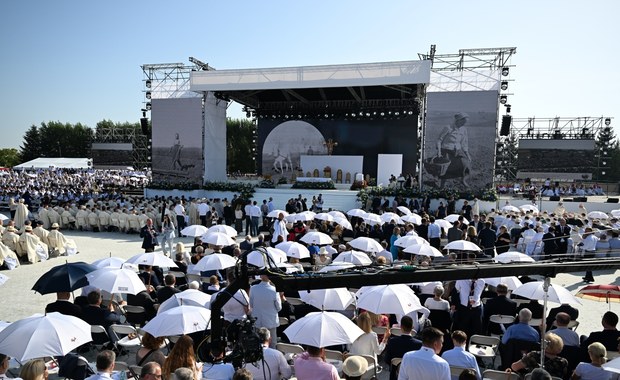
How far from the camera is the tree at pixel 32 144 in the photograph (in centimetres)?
6994

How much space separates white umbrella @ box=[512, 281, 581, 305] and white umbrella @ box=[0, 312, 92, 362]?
6281mm

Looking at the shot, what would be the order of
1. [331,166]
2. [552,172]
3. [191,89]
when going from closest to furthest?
[191,89], [331,166], [552,172]

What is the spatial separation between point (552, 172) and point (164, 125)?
138ft

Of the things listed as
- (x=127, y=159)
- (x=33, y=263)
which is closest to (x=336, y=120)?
(x=33, y=263)

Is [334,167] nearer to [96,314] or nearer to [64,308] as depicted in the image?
[96,314]

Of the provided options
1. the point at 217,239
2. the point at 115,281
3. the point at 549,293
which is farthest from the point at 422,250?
the point at 115,281

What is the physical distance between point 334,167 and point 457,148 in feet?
33.6

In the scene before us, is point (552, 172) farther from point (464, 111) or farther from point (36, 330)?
point (36, 330)

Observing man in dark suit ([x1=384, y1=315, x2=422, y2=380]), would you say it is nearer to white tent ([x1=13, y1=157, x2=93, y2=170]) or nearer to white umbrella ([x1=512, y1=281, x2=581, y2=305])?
white umbrella ([x1=512, y1=281, x2=581, y2=305])

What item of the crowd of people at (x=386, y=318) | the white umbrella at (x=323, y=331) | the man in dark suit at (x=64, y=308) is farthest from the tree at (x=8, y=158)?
the white umbrella at (x=323, y=331)

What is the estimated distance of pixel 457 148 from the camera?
2473 centimetres

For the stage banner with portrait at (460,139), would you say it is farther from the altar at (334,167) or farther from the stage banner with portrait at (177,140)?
the stage banner with portrait at (177,140)

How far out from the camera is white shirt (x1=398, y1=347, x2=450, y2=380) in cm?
394

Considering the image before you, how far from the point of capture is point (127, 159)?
60.8 meters
